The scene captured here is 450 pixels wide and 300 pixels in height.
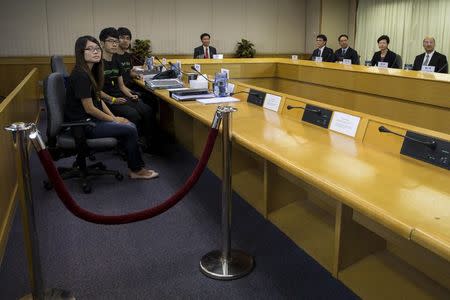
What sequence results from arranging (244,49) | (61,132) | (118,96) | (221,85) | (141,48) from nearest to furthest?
1. (61,132)
2. (221,85)
3. (118,96)
4. (141,48)
5. (244,49)

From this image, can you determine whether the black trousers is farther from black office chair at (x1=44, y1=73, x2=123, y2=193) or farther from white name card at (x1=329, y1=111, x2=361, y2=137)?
white name card at (x1=329, y1=111, x2=361, y2=137)

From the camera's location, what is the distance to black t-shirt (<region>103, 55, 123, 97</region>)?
12.0 feet

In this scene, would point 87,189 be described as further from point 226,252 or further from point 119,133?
point 226,252

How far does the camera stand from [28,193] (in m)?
1.61

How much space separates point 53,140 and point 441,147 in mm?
2308

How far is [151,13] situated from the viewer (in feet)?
26.2

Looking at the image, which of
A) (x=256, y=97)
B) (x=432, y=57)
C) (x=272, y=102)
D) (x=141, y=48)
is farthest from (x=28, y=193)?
(x=141, y=48)

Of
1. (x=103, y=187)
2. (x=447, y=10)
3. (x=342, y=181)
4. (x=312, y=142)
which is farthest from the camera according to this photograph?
(x=447, y=10)

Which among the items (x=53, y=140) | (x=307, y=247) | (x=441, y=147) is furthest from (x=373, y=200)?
(x=53, y=140)

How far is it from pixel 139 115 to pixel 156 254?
183 cm

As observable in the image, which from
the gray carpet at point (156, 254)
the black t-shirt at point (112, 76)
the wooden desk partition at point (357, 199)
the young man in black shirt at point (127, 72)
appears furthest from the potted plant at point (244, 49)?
the wooden desk partition at point (357, 199)

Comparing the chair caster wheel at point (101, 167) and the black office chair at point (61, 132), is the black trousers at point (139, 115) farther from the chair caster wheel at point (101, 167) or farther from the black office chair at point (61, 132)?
the black office chair at point (61, 132)

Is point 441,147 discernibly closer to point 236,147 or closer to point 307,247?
point 307,247

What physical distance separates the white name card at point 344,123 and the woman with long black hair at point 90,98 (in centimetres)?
150
